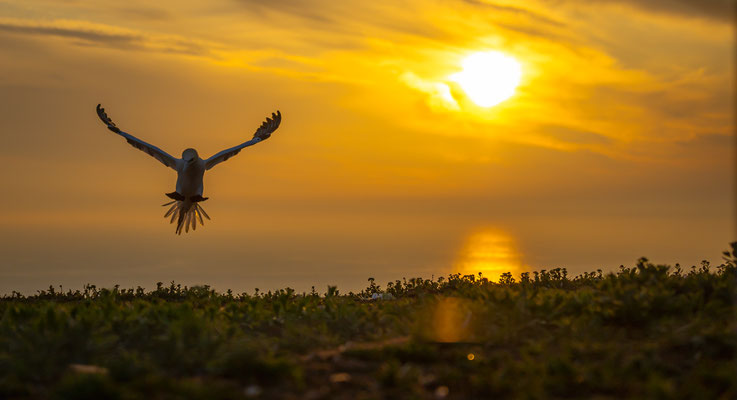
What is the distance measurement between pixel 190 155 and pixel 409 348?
11.0 m

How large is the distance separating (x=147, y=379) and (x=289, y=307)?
4.66 meters

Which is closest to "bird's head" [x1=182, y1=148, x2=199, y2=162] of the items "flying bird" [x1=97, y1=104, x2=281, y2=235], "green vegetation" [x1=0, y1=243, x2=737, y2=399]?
"flying bird" [x1=97, y1=104, x2=281, y2=235]

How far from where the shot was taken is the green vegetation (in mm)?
7352

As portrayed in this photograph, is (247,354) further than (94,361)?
No

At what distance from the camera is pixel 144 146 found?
19.5 meters

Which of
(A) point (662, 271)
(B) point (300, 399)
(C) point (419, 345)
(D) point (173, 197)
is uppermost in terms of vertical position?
(D) point (173, 197)

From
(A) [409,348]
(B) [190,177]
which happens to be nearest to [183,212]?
(B) [190,177]

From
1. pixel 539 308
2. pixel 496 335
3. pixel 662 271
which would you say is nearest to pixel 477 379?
pixel 496 335

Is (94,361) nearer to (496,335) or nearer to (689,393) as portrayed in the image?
(496,335)

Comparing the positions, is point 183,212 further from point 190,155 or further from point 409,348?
point 409,348

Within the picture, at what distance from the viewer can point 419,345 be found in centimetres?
855

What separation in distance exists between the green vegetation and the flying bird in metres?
7.06

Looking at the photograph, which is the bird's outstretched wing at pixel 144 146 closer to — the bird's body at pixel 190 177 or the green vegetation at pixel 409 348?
the bird's body at pixel 190 177

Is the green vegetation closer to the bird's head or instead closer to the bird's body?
the bird's head
